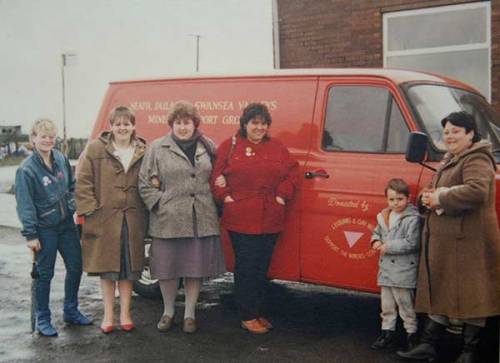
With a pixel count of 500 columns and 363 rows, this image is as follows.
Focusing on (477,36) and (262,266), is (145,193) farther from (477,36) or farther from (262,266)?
(477,36)

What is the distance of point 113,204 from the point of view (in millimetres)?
5449

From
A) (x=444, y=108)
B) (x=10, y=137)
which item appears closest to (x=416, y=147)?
(x=444, y=108)

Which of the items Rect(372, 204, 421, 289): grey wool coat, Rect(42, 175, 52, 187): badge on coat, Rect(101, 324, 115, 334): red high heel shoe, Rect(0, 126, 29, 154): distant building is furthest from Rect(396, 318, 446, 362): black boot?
Rect(0, 126, 29, 154): distant building

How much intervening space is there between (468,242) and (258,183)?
1702 millimetres

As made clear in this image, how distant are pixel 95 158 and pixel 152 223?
709mm

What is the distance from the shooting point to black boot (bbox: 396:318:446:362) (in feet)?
15.7

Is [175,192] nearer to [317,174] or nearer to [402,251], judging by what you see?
[317,174]

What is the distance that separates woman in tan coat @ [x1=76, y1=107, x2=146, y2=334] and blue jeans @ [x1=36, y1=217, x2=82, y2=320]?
28cm

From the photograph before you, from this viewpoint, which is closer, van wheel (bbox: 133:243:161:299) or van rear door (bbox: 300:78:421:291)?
van rear door (bbox: 300:78:421:291)

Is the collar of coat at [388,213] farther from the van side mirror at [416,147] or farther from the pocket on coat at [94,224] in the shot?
the pocket on coat at [94,224]

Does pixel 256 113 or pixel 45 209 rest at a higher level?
pixel 256 113

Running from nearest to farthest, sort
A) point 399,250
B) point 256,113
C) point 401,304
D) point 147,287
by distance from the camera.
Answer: point 399,250, point 401,304, point 256,113, point 147,287

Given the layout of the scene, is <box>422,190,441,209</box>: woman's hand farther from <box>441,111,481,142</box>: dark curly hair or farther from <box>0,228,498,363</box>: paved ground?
<box>0,228,498,363</box>: paved ground

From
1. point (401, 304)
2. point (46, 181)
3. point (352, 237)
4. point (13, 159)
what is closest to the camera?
point (401, 304)
